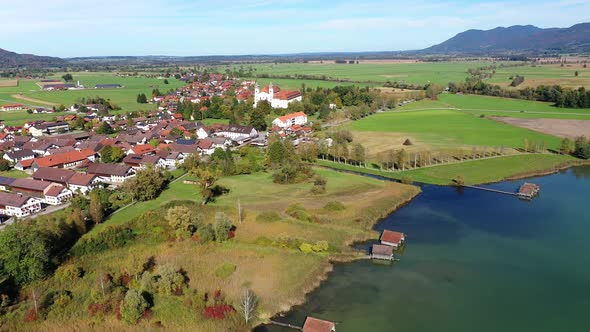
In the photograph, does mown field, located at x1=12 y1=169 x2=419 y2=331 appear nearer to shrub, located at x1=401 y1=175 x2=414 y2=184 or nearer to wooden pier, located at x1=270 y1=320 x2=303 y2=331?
wooden pier, located at x1=270 y1=320 x2=303 y2=331

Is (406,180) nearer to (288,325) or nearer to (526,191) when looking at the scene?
(526,191)

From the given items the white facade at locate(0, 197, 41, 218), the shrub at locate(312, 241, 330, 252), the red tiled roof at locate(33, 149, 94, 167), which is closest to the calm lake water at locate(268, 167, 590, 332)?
the shrub at locate(312, 241, 330, 252)

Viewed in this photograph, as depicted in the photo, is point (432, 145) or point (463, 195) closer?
point (463, 195)

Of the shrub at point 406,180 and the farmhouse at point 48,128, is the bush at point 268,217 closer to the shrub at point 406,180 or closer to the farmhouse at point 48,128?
the shrub at point 406,180

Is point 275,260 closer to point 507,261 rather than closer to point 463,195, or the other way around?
point 507,261

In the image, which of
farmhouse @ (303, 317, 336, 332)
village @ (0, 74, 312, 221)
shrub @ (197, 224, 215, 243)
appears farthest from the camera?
village @ (0, 74, 312, 221)

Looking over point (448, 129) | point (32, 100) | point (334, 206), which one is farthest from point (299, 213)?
point (32, 100)

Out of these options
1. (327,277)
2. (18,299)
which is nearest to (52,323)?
(18,299)

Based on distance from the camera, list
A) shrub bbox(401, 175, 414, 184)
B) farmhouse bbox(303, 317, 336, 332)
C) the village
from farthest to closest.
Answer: shrub bbox(401, 175, 414, 184), the village, farmhouse bbox(303, 317, 336, 332)

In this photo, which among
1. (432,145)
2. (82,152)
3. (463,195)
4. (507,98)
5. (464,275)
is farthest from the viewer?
(507,98)
